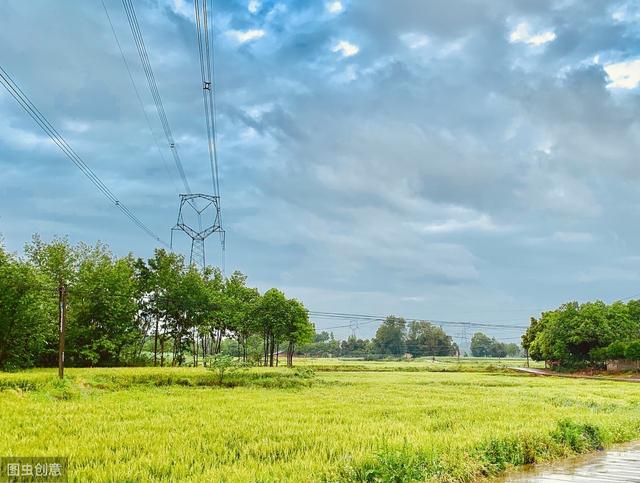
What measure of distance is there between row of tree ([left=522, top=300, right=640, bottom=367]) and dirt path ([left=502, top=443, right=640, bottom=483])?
48.4m

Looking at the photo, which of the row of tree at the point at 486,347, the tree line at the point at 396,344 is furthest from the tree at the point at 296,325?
the row of tree at the point at 486,347

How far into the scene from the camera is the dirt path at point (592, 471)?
8.84m

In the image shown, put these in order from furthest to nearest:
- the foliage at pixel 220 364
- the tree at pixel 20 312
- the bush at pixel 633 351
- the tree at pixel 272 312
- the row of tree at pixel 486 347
Result: the row of tree at pixel 486 347 → the tree at pixel 272 312 → the bush at pixel 633 351 → the tree at pixel 20 312 → the foliage at pixel 220 364

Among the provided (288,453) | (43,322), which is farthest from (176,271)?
(288,453)

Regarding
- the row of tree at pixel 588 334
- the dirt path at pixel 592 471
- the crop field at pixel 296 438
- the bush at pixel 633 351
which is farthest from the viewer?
the row of tree at pixel 588 334

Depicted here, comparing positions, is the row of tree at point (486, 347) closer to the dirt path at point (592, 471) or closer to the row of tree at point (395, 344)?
the row of tree at point (395, 344)

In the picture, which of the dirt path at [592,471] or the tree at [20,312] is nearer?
the dirt path at [592,471]

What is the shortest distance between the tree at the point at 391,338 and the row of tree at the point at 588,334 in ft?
277

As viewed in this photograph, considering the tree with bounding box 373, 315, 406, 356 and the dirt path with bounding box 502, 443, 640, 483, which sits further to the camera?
the tree with bounding box 373, 315, 406, 356

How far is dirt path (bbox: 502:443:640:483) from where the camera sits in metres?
8.84

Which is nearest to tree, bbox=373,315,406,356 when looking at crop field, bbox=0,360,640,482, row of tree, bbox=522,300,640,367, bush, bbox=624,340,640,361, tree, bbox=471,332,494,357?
tree, bbox=471,332,494,357

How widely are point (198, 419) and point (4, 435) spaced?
4872 millimetres

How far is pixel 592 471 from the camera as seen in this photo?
954 cm

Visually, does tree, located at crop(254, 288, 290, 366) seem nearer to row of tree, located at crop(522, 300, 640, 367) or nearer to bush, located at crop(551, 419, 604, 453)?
row of tree, located at crop(522, 300, 640, 367)
